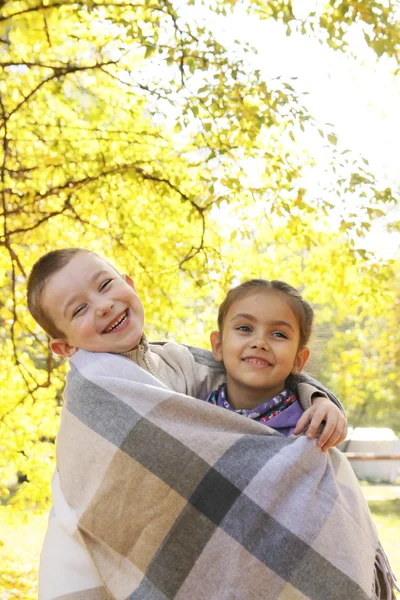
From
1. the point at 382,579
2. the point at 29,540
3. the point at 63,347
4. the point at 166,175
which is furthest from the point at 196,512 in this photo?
the point at 29,540

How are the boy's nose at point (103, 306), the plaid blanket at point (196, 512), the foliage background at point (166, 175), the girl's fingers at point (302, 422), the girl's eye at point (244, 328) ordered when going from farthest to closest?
1. the foliage background at point (166, 175)
2. the girl's eye at point (244, 328)
3. the boy's nose at point (103, 306)
4. the girl's fingers at point (302, 422)
5. the plaid blanket at point (196, 512)

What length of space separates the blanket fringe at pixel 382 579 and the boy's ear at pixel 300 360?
1.44 feet

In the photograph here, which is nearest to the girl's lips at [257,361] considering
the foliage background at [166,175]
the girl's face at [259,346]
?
the girl's face at [259,346]

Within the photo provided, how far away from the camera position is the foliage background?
3719 mm

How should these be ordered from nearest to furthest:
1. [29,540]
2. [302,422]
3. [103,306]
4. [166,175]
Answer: [302,422]
[103,306]
[166,175]
[29,540]

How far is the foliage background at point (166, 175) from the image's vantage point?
3.72m

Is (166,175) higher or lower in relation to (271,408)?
higher

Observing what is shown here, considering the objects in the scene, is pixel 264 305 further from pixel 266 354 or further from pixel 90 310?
pixel 90 310

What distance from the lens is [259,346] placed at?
1.55 metres

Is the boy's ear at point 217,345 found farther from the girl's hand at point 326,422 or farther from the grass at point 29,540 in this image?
the grass at point 29,540

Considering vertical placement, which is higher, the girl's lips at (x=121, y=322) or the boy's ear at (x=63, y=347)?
the girl's lips at (x=121, y=322)

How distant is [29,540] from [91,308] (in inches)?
275

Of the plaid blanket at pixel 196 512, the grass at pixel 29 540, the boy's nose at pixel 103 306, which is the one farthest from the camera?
the grass at pixel 29 540

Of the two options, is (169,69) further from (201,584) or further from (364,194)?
(201,584)
